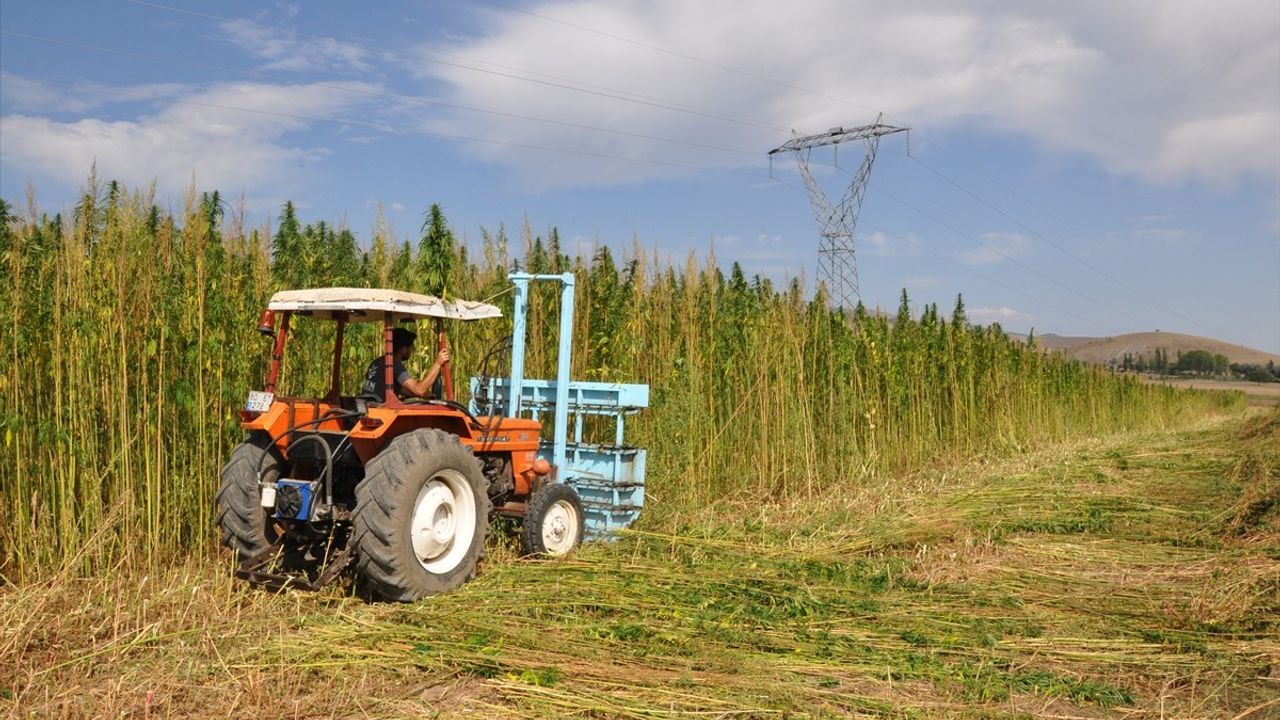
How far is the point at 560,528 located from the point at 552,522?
13cm

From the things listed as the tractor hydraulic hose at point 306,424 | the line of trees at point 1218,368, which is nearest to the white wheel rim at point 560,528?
the tractor hydraulic hose at point 306,424

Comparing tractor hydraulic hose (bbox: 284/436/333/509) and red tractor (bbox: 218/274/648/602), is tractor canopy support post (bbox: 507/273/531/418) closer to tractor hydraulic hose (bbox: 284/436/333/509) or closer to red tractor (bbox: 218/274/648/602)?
red tractor (bbox: 218/274/648/602)

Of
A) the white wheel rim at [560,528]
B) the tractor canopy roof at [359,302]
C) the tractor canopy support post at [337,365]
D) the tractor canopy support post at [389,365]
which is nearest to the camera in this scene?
the tractor canopy roof at [359,302]

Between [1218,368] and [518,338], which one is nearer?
[518,338]

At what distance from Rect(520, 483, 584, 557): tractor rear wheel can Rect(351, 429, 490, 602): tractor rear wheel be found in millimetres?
589

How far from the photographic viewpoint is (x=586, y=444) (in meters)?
7.59

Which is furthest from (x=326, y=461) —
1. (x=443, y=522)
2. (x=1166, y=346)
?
(x=1166, y=346)

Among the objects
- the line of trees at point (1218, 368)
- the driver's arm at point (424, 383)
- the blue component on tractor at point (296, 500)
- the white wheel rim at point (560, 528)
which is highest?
the line of trees at point (1218, 368)

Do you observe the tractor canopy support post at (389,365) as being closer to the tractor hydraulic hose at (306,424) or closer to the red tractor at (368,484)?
the red tractor at (368,484)

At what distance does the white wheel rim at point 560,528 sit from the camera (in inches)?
265

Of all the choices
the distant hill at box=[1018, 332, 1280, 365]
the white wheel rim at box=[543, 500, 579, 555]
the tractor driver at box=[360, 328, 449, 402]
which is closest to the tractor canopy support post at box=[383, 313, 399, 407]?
the tractor driver at box=[360, 328, 449, 402]

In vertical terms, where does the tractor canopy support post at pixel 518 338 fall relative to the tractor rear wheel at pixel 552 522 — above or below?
above

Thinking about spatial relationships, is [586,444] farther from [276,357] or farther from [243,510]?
[243,510]

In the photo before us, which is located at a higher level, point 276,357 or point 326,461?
point 276,357
